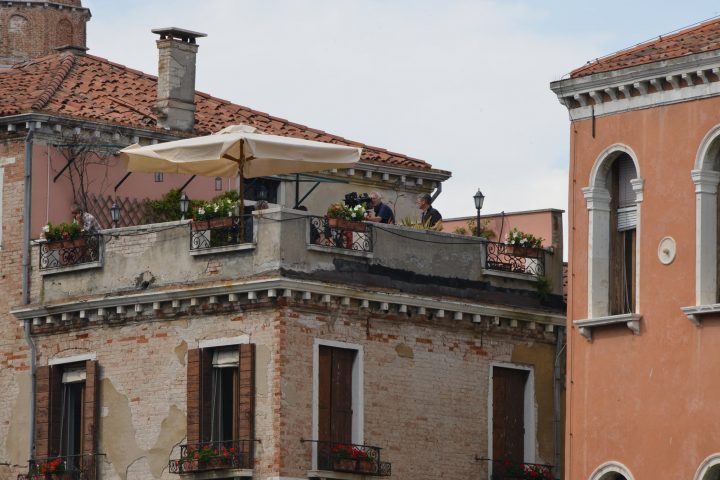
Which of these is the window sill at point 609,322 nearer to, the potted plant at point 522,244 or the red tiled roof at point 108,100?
the potted plant at point 522,244

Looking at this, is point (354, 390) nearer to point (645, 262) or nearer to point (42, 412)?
point (42, 412)

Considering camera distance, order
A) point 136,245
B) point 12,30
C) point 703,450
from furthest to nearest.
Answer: point 12,30, point 136,245, point 703,450

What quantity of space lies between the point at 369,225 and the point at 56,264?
5952 mm

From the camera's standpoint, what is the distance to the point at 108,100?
152ft

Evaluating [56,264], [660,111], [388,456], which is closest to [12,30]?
[56,264]

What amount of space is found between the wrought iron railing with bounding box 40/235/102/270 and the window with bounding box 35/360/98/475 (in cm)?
180

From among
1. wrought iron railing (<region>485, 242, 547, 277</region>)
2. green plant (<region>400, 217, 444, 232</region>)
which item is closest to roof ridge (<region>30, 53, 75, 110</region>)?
green plant (<region>400, 217, 444, 232</region>)

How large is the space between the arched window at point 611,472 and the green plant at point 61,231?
11.3 meters

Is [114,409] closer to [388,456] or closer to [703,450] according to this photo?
[388,456]

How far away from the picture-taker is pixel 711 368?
34.5 meters

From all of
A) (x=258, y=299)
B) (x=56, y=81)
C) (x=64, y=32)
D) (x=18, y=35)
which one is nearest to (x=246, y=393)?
Answer: (x=258, y=299)

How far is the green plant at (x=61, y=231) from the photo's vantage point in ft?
140

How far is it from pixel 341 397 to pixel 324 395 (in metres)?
0.36

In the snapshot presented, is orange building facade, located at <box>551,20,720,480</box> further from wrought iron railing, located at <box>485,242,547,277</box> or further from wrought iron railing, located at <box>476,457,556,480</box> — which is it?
wrought iron railing, located at <box>485,242,547,277</box>
